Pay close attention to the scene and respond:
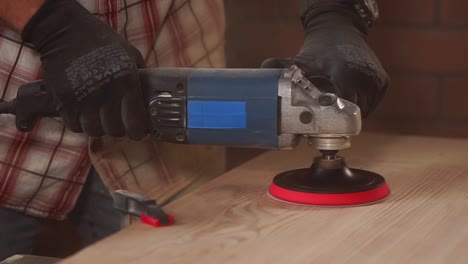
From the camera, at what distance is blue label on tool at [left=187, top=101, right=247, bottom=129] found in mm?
1142

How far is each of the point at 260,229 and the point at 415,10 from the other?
989 mm

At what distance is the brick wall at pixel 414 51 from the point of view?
1.89m

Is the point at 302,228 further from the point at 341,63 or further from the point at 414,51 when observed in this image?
the point at 414,51

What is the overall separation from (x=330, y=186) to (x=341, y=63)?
20 cm

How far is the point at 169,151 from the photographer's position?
1.50m

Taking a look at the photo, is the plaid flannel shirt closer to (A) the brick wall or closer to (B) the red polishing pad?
(B) the red polishing pad

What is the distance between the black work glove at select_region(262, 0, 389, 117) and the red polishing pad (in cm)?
12

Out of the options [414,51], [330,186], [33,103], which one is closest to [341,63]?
[330,186]

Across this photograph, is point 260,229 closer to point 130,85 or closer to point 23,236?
point 130,85

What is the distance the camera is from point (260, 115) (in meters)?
1.13

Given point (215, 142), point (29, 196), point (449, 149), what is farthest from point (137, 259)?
point (449, 149)

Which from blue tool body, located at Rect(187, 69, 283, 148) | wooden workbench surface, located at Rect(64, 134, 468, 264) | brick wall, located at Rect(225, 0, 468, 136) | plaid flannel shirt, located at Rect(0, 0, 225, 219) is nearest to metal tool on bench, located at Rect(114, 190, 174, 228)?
wooden workbench surface, located at Rect(64, 134, 468, 264)

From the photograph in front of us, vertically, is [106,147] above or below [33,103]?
below

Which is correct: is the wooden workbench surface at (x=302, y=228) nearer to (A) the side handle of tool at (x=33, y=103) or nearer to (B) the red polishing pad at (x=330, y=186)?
(B) the red polishing pad at (x=330, y=186)
